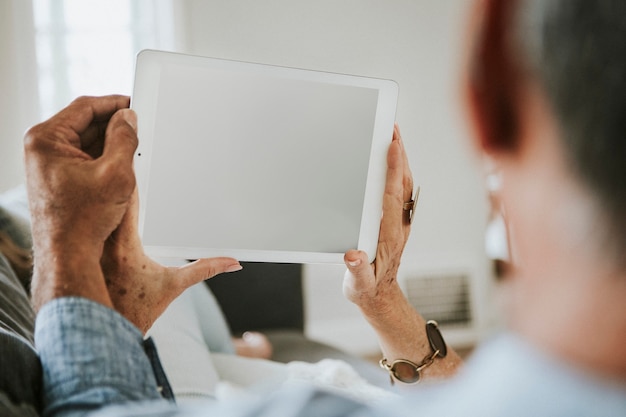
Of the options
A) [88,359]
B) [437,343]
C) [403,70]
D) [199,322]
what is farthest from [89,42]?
[88,359]

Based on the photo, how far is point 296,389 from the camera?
361 millimetres

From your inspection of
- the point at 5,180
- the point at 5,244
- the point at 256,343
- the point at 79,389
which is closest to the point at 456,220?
the point at 256,343

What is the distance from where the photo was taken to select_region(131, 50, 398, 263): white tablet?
771 mm

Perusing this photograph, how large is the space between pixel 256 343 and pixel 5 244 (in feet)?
2.93

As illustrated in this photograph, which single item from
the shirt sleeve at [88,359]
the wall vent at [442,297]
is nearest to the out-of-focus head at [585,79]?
the shirt sleeve at [88,359]

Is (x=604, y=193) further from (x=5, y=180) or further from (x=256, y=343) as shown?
(x=5, y=180)

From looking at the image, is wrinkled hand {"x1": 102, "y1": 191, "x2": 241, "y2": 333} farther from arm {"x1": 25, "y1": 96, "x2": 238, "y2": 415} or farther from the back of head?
the back of head

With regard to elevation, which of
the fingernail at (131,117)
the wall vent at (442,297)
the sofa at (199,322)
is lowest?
the wall vent at (442,297)

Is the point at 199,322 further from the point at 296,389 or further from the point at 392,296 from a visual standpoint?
the point at 296,389

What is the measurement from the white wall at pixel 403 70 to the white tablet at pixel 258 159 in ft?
6.56

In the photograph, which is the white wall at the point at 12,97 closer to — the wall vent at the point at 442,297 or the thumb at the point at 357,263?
the wall vent at the point at 442,297

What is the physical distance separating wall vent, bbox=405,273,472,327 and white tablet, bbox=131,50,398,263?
2.09 m

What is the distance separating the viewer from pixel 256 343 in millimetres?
1826

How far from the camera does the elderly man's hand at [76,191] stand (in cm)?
57
